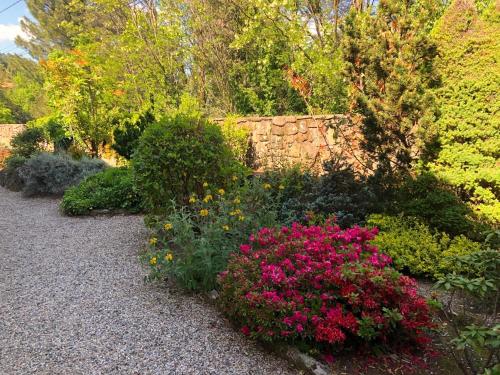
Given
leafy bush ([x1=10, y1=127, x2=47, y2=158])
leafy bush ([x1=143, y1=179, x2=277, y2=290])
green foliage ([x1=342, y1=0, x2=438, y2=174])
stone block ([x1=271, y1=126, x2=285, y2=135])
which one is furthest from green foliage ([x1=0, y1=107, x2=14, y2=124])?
leafy bush ([x1=143, y1=179, x2=277, y2=290])

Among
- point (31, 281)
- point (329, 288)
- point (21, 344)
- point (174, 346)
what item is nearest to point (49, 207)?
point (31, 281)

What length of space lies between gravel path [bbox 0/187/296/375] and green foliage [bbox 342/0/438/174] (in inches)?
113

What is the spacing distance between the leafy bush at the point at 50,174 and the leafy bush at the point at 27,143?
181cm

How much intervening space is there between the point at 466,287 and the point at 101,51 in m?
11.5

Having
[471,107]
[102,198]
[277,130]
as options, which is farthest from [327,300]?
[277,130]

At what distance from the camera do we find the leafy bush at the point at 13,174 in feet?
27.6

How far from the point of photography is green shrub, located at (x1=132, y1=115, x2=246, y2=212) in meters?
4.29

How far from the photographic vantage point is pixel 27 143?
30.4ft

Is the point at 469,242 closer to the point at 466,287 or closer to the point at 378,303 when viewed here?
the point at 378,303

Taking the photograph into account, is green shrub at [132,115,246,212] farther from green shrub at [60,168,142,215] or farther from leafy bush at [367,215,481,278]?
leafy bush at [367,215,481,278]

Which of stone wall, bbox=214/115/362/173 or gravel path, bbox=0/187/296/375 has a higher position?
stone wall, bbox=214/115/362/173

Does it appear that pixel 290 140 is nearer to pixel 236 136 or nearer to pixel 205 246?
pixel 236 136

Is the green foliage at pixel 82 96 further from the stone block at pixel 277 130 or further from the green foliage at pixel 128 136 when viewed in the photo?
the stone block at pixel 277 130

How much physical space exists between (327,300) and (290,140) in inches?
198
